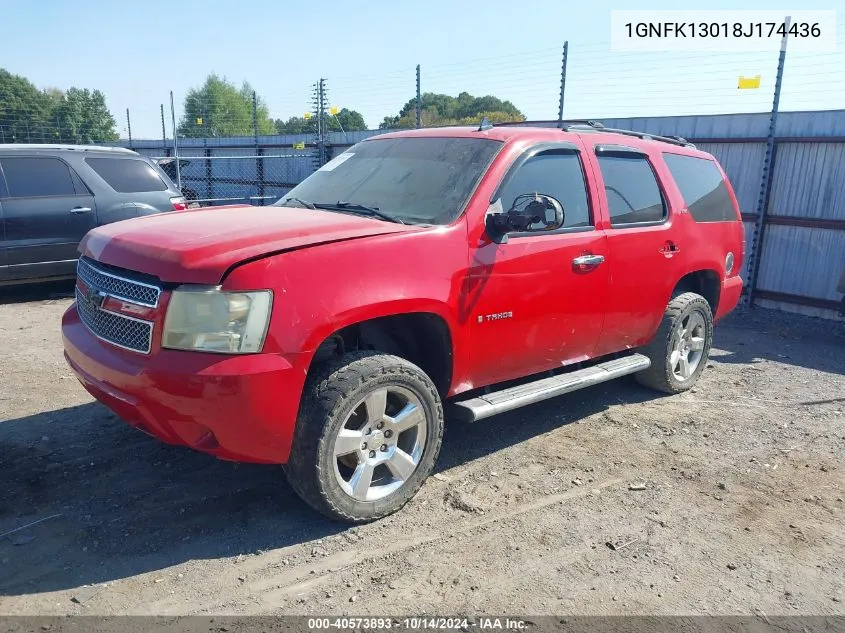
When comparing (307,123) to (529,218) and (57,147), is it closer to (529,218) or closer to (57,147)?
(57,147)

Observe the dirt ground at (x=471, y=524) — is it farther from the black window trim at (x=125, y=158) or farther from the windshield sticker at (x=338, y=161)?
the black window trim at (x=125, y=158)

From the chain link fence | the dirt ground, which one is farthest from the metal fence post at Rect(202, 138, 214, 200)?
the dirt ground

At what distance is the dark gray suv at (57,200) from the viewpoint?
7926 mm

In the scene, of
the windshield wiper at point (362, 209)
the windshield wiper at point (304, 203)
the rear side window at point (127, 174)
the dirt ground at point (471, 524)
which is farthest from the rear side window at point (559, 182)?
the rear side window at point (127, 174)

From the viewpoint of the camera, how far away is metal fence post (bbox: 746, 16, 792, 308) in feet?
29.6

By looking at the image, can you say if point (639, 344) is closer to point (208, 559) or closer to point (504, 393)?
point (504, 393)

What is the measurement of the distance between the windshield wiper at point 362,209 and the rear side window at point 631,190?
5.57 feet

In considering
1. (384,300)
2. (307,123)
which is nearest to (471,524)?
(384,300)

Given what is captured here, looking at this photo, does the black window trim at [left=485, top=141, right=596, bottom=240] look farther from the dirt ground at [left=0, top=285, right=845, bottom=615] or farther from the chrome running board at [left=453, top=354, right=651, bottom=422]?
the dirt ground at [left=0, top=285, right=845, bottom=615]

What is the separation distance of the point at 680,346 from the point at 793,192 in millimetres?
4783

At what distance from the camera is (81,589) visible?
9.68ft

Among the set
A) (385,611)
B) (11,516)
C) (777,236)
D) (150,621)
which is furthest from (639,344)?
(777,236)

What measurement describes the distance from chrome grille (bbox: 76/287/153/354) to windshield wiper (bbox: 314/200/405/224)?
1.42 meters

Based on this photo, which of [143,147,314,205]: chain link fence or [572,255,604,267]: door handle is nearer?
[572,255,604,267]: door handle
